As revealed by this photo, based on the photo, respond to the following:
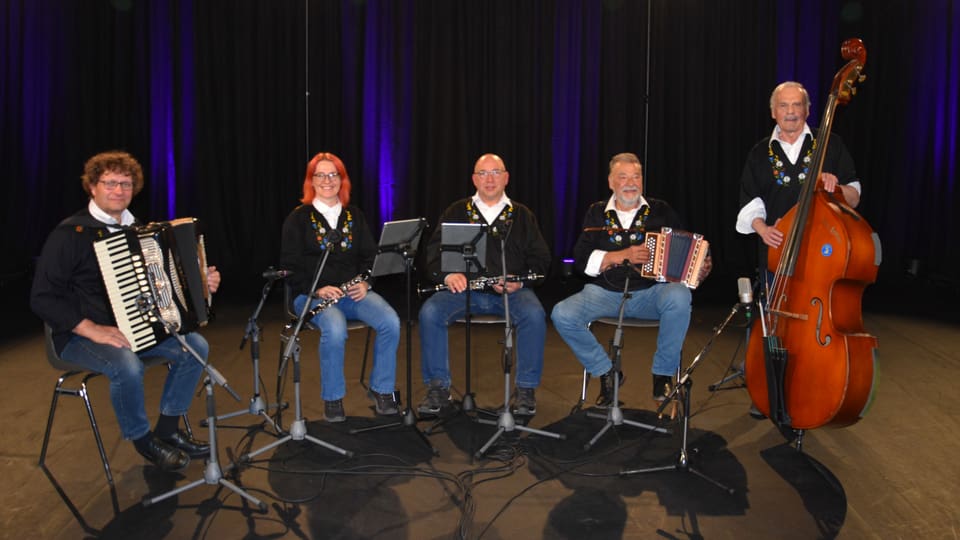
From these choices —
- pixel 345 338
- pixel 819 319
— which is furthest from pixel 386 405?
pixel 819 319

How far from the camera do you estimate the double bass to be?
2893 mm

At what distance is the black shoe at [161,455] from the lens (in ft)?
10.4

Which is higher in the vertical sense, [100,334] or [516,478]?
[100,334]

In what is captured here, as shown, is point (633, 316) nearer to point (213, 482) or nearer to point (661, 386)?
point (661, 386)

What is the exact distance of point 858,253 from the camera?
2.94 metres

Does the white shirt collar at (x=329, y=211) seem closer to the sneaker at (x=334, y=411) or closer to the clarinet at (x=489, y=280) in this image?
the clarinet at (x=489, y=280)

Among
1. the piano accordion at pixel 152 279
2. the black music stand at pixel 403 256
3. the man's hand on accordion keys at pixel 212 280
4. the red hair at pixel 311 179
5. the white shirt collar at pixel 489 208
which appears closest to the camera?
the piano accordion at pixel 152 279

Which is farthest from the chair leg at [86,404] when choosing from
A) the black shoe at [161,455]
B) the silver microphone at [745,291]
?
the silver microphone at [745,291]

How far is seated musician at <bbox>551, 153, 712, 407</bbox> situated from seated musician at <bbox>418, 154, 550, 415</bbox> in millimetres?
193

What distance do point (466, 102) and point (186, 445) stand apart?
5.74 meters

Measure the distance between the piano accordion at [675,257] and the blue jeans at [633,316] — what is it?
0.47 feet

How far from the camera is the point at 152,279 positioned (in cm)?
296

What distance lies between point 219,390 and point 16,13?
513 cm

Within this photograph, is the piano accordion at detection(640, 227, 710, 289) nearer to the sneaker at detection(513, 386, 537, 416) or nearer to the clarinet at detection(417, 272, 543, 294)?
the clarinet at detection(417, 272, 543, 294)
